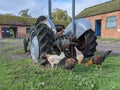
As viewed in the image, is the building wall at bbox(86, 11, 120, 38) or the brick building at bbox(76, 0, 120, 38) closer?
the building wall at bbox(86, 11, 120, 38)

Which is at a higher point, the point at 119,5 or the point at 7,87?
the point at 119,5

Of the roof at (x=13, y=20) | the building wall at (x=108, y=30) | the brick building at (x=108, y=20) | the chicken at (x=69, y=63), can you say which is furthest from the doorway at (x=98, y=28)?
the chicken at (x=69, y=63)

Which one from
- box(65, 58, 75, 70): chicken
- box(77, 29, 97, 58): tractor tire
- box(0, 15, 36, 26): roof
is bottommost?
box(65, 58, 75, 70): chicken

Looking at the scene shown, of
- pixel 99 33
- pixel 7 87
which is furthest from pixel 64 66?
pixel 99 33

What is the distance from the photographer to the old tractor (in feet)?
17.5

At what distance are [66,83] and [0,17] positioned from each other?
3833 centimetres

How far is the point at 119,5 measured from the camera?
88.1 ft

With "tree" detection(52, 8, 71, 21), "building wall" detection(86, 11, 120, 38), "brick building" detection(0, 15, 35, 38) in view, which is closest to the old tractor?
"building wall" detection(86, 11, 120, 38)

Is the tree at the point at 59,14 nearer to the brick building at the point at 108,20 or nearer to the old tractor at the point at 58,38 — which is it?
the brick building at the point at 108,20

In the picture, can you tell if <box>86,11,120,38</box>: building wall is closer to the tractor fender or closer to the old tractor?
the old tractor

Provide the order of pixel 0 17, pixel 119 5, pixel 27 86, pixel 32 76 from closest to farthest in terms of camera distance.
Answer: pixel 27 86, pixel 32 76, pixel 119 5, pixel 0 17

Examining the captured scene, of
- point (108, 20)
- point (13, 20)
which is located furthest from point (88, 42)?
point (13, 20)

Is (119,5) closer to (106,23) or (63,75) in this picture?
(106,23)

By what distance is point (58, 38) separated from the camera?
5.66 metres
